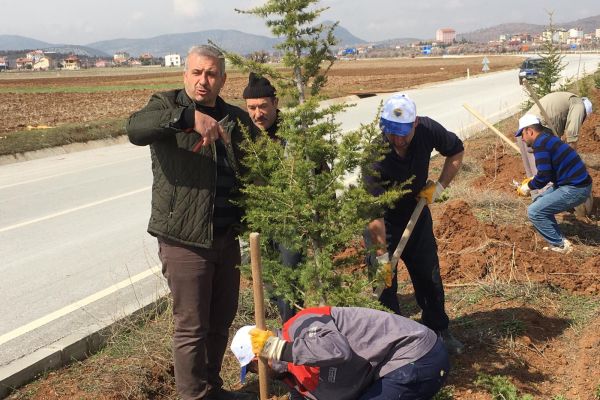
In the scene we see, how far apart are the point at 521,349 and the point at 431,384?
4.81ft

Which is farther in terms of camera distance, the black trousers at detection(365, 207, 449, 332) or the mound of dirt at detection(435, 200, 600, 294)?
the mound of dirt at detection(435, 200, 600, 294)

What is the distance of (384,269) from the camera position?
3.45 m

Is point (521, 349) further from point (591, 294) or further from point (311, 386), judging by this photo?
point (311, 386)

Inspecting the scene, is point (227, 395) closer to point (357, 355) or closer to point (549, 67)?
point (357, 355)

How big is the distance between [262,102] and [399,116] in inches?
34.3

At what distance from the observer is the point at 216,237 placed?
10.7ft

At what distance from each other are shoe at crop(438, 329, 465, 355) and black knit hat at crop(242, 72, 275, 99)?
195 centimetres

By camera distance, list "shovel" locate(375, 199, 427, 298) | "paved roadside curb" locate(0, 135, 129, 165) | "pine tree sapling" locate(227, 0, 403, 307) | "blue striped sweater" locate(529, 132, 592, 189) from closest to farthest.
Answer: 1. "pine tree sapling" locate(227, 0, 403, 307)
2. "shovel" locate(375, 199, 427, 298)
3. "blue striped sweater" locate(529, 132, 592, 189)
4. "paved roadside curb" locate(0, 135, 129, 165)

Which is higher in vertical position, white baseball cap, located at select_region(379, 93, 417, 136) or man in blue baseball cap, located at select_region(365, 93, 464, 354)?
white baseball cap, located at select_region(379, 93, 417, 136)

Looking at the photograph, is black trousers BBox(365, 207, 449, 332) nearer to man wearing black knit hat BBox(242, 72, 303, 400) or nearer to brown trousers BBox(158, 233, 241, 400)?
man wearing black knit hat BBox(242, 72, 303, 400)

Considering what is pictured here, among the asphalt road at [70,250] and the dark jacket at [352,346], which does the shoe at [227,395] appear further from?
the asphalt road at [70,250]

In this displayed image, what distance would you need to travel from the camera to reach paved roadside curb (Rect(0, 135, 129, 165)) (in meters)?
13.0

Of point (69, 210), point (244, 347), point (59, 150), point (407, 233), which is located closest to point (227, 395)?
point (244, 347)

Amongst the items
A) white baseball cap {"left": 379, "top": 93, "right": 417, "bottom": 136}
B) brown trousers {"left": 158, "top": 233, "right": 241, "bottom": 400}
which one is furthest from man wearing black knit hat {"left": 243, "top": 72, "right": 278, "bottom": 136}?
brown trousers {"left": 158, "top": 233, "right": 241, "bottom": 400}
